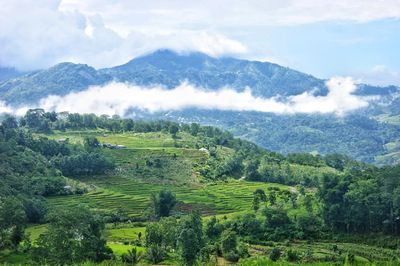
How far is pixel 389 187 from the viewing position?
88312 millimetres

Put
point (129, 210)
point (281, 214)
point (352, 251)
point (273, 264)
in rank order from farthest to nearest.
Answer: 1. point (129, 210)
2. point (281, 214)
3. point (352, 251)
4. point (273, 264)

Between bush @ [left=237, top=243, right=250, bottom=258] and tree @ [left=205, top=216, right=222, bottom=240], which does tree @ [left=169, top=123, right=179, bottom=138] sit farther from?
bush @ [left=237, top=243, right=250, bottom=258]

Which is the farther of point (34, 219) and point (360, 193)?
point (34, 219)

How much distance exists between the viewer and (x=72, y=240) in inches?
2116

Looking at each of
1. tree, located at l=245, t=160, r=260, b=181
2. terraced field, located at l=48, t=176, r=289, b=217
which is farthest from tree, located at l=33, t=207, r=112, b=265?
tree, located at l=245, t=160, r=260, b=181

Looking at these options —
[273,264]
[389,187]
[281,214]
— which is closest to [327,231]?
Result: [281,214]

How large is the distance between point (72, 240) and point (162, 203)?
4396 centimetres

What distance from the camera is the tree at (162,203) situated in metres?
96.9

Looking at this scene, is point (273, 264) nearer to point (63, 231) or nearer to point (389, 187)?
point (63, 231)

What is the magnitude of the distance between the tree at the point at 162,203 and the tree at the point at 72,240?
115 ft

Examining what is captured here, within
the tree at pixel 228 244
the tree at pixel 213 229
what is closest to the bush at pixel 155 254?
the tree at pixel 228 244

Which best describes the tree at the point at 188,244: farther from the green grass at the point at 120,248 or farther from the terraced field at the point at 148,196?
the terraced field at the point at 148,196

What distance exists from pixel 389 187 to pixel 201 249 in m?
41.8

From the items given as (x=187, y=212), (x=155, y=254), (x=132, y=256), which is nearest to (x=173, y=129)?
(x=187, y=212)
